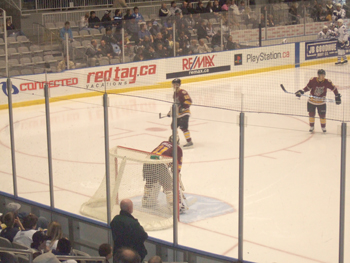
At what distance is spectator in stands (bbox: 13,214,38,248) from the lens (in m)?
4.59

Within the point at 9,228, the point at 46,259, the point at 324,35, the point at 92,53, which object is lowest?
the point at 9,228

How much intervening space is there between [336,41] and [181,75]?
21.2 ft

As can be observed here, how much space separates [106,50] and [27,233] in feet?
29.8

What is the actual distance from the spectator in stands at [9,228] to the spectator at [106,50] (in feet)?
28.8

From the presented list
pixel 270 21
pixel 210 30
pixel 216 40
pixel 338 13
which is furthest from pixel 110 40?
pixel 338 13

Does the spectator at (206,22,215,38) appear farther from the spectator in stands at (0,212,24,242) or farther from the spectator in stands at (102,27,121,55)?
the spectator in stands at (0,212,24,242)

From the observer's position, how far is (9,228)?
4.70m

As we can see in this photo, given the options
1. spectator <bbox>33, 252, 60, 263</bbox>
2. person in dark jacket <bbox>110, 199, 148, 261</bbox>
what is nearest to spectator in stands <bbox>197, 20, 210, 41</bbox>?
person in dark jacket <bbox>110, 199, 148, 261</bbox>

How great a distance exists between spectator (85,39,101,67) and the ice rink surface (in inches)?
150

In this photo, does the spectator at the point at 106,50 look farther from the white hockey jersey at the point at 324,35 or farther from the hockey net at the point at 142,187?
the hockey net at the point at 142,187

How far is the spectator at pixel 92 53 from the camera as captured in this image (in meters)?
13.0

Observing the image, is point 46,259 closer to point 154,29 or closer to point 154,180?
point 154,180

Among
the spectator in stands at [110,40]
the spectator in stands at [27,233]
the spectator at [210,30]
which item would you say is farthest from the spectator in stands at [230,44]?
the spectator in stands at [27,233]

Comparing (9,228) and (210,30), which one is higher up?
(210,30)
